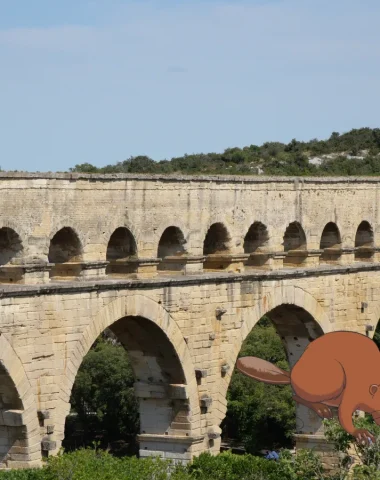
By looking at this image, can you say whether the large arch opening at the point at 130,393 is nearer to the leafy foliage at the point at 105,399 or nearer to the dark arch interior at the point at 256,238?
the leafy foliage at the point at 105,399

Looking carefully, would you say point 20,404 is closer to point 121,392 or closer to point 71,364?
point 71,364

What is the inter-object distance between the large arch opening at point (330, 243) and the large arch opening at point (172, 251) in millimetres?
5318

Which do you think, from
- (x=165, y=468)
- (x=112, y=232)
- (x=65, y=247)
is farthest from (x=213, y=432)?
(x=65, y=247)

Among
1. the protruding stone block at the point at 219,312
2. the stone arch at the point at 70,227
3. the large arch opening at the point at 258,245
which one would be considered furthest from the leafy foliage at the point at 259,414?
the stone arch at the point at 70,227

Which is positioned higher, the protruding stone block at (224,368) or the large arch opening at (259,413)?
the protruding stone block at (224,368)

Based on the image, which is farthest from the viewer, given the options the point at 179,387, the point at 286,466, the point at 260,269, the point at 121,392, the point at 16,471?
the point at 121,392

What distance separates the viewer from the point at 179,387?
29.2m

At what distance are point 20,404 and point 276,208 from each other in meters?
8.83

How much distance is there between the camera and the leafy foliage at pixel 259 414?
44.7 meters

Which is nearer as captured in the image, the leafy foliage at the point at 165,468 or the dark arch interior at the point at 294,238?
the leafy foliage at the point at 165,468

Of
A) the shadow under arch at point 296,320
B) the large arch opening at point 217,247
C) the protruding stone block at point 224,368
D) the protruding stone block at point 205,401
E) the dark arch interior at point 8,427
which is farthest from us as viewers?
the shadow under arch at point 296,320

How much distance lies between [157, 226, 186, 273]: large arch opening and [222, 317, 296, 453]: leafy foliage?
1526 cm

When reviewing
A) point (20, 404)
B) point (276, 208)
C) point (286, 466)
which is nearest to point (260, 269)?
point (276, 208)

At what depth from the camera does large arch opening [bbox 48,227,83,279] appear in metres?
26.7
